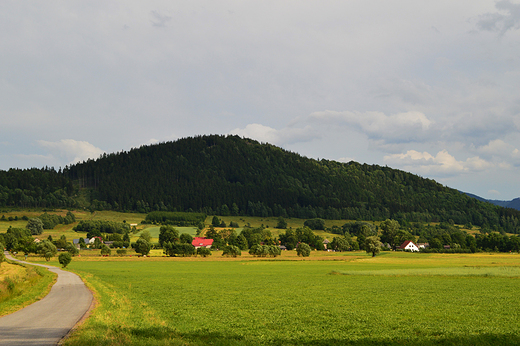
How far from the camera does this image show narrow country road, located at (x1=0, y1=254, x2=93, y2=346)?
20156 mm

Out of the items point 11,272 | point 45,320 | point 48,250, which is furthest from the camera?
point 48,250

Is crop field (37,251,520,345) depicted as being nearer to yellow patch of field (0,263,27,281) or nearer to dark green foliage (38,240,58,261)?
yellow patch of field (0,263,27,281)

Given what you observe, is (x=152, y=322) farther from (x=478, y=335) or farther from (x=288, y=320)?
(x=478, y=335)

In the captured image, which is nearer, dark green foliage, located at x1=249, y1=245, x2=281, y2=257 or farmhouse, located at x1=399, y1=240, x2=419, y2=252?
dark green foliage, located at x1=249, y1=245, x2=281, y2=257

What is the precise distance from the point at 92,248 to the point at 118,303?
A: 16977cm

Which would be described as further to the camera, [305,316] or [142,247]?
Result: [142,247]

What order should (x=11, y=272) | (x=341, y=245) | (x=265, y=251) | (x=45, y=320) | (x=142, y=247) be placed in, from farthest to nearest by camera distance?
(x=341, y=245) → (x=142, y=247) → (x=265, y=251) → (x=11, y=272) → (x=45, y=320)

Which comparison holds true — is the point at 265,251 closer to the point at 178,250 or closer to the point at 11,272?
the point at 178,250

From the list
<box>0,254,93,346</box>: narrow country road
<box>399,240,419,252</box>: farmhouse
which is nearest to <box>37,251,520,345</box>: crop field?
<box>0,254,93,346</box>: narrow country road

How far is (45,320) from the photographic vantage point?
25609 millimetres

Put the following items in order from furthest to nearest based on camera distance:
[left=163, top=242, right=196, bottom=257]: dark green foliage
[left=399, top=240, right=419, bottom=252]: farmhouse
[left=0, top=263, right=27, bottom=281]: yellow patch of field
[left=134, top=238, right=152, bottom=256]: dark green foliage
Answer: [left=399, top=240, right=419, bottom=252]: farmhouse → [left=134, top=238, right=152, bottom=256]: dark green foliage → [left=163, top=242, right=196, bottom=257]: dark green foliage → [left=0, top=263, right=27, bottom=281]: yellow patch of field

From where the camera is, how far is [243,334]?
937 inches

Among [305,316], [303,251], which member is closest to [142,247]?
[303,251]

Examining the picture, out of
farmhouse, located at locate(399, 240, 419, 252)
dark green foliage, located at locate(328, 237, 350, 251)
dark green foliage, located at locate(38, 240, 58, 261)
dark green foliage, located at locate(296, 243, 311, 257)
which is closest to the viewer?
dark green foliage, located at locate(38, 240, 58, 261)
